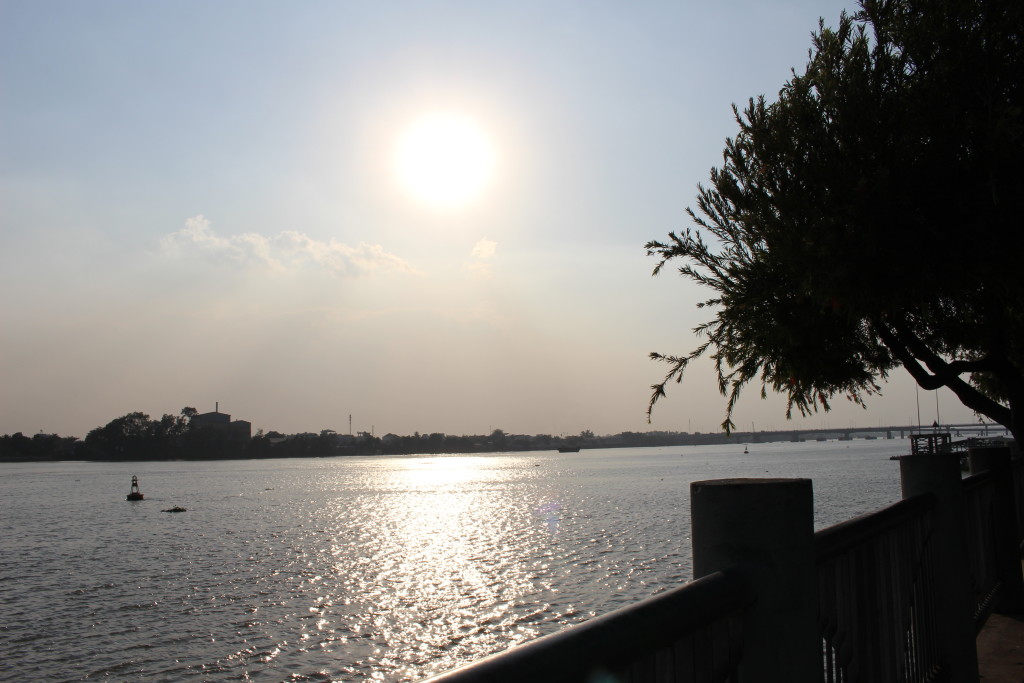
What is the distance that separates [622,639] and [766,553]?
86cm

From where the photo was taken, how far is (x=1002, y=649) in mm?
7039

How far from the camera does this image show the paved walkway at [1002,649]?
6320mm

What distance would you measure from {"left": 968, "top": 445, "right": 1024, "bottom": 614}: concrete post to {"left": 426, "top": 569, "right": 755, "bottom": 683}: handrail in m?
6.34

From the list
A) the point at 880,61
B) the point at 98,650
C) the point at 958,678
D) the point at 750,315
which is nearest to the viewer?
the point at 958,678

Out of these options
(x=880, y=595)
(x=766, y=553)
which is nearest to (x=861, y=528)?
(x=880, y=595)

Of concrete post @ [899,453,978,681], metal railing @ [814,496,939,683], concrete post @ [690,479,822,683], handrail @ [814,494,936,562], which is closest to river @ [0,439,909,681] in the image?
concrete post @ [899,453,978,681]

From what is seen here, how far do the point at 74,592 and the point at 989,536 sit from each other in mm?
36062

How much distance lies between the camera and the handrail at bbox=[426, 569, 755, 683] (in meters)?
1.48

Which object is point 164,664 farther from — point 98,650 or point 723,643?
point 723,643

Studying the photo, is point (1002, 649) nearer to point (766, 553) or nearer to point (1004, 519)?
point (1004, 519)

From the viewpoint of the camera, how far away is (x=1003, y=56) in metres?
7.35

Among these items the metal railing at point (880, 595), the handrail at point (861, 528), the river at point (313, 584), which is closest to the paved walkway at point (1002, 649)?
the metal railing at point (880, 595)

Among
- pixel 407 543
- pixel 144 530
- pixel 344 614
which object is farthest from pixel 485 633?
pixel 144 530

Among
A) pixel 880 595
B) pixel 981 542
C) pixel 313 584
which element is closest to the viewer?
pixel 880 595
